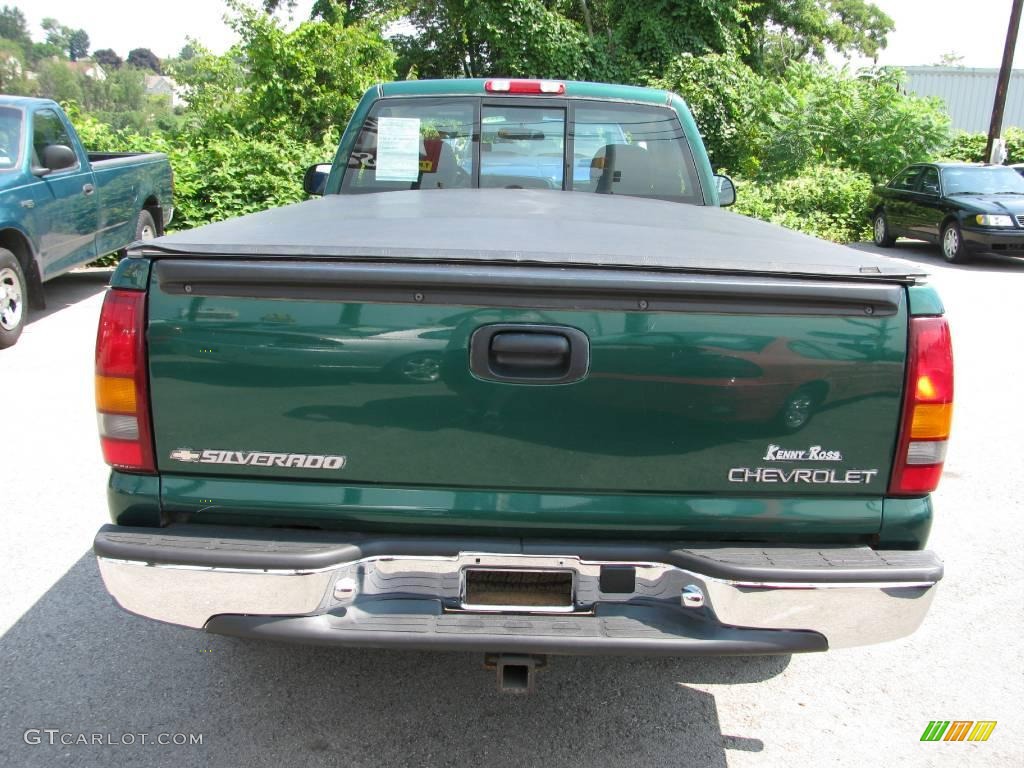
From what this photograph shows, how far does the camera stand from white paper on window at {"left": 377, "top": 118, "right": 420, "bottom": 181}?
462cm

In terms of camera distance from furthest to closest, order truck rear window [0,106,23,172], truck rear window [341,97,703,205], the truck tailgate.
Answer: truck rear window [0,106,23,172]
truck rear window [341,97,703,205]
the truck tailgate

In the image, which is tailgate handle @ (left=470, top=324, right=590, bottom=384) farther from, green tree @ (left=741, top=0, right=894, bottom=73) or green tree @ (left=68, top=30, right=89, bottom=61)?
green tree @ (left=68, top=30, right=89, bottom=61)

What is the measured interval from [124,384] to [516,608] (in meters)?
1.20

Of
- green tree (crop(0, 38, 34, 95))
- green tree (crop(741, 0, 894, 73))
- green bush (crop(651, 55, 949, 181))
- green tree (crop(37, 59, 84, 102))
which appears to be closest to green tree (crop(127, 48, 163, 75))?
green tree (crop(37, 59, 84, 102))

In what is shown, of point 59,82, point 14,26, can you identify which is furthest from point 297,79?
point 14,26

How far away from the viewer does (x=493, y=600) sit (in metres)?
2.36

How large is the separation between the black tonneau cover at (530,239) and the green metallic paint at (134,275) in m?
0.03

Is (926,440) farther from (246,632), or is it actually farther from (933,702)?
(246,632)

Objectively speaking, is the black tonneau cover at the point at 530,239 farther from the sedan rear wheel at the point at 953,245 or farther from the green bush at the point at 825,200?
the green bush at the point at 825,200

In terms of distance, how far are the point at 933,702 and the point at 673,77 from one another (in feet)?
71.2

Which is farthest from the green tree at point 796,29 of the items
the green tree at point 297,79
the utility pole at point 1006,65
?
the green tree at point 297,79

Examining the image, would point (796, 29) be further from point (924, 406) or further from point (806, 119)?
point (924, 406)

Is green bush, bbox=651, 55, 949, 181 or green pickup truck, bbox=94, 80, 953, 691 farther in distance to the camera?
green bush, bbox=651, 55, 949, 181

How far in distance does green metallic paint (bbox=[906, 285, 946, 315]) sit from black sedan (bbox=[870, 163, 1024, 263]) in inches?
499
